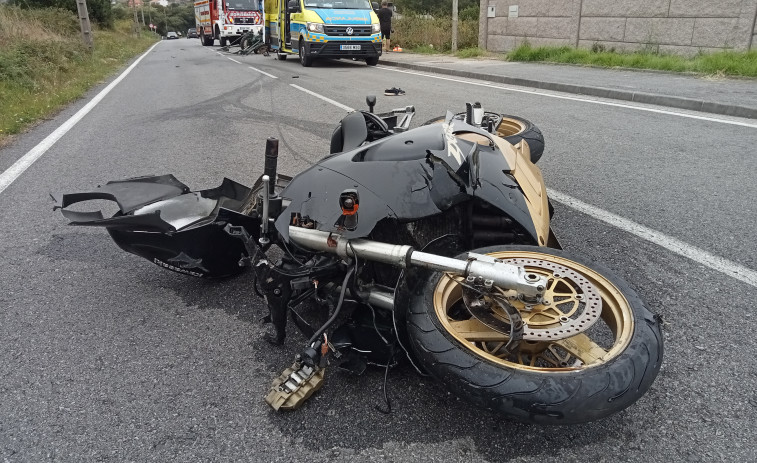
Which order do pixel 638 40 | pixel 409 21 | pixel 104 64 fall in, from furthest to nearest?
pixel 409 21 < pixel 104 64 < pixel 638 40

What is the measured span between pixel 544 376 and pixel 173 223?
212 centimetres

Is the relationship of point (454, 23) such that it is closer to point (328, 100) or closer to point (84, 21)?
point (328, 100)

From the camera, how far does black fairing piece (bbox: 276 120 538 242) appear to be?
219cm

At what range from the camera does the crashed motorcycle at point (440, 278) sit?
1.78 meters

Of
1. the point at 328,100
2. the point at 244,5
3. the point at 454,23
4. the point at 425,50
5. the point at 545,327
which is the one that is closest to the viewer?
the point at 545,327

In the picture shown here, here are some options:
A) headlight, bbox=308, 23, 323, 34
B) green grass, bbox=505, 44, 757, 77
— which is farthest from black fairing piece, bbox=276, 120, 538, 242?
headlight, bbox=308, 23, 323, 34

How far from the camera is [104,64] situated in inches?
772

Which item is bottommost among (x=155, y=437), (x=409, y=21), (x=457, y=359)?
(x=155, y=437)

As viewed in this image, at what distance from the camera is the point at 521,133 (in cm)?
454

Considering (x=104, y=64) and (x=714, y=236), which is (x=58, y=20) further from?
(x=714, y=236)

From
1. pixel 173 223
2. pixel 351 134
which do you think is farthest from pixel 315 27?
pixel 173 223

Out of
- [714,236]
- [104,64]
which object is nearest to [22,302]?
[714,236]

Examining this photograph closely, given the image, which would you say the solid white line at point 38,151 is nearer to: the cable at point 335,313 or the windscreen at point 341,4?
the cable at point 335,313

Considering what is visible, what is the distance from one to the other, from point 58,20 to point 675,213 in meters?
32.2
